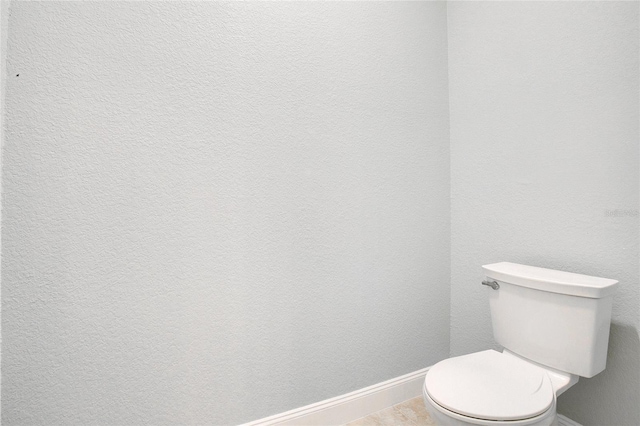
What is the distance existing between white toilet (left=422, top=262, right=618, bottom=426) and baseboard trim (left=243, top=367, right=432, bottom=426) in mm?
496

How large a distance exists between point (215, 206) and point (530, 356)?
52.3 inches

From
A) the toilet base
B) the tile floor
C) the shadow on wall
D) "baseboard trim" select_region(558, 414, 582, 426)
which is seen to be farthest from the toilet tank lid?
the tile floor

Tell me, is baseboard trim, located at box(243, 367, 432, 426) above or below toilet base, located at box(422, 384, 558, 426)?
below

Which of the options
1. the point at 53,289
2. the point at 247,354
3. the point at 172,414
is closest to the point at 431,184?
the point at 247,354

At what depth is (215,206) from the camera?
4.29ft

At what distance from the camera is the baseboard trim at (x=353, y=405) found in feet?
4.77

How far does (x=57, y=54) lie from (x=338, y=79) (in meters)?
1.02

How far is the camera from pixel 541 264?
1.47 meters

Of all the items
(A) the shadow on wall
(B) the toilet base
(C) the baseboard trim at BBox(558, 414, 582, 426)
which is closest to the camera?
(B) the toilet base

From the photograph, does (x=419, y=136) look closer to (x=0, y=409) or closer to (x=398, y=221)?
(x=398, y=221)

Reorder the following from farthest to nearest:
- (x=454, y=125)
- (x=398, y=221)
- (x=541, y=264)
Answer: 1. (x=454, y=125)
2. (x=398, y=221)
3. (x=541, y=264)

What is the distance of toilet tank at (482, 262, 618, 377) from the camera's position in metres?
1.17

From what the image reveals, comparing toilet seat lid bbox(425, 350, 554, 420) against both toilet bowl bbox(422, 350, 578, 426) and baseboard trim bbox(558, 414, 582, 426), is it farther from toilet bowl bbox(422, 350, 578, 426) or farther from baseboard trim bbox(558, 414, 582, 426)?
baseboard trim bbox(558, 414, 582, 426)

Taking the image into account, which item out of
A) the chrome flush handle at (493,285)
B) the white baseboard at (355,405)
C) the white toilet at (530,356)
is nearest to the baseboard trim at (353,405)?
the white baseboard at (355,405)
